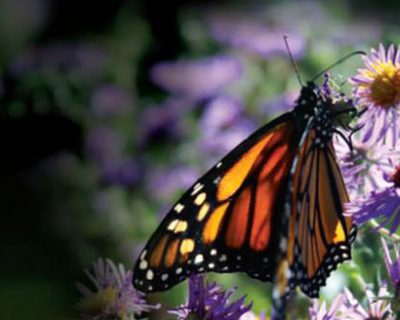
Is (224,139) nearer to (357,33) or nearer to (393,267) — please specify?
(357,33)

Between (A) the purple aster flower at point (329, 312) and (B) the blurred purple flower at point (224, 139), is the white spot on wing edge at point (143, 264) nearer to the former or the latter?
(A) the purple aster flower at point (329, 312)

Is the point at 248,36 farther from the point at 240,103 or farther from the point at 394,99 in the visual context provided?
the point at 394,99

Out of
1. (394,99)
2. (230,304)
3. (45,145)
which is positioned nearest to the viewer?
(230,304)

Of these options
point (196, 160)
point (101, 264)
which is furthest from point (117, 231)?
point (101, 264)

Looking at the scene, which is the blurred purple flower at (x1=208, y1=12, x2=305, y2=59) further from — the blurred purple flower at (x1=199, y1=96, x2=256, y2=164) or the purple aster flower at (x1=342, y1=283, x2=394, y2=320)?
the purple aster flower at (x1=342, y1=283, x2=394, y2=320)

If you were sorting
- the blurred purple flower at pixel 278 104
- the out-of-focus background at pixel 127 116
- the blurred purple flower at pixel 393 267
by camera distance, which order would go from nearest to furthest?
the blurred purple flower at pixel 393 267 < the blurred purple flower at pixel 278 104 < the out-of-focus background at pixel 127 116

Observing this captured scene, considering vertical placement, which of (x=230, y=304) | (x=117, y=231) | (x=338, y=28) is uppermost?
(x=338, y=28)

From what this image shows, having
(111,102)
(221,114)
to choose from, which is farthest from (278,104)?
(111,102)

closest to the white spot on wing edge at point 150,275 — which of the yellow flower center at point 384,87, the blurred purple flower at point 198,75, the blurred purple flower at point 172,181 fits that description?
the yellow flower center at point 384,87
